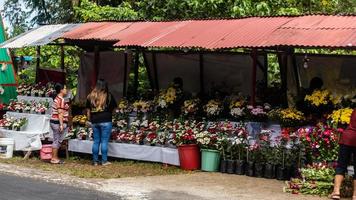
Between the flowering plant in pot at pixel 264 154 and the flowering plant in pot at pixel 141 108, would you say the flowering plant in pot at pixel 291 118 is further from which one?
the flowering plant in pot at pixel 141 108

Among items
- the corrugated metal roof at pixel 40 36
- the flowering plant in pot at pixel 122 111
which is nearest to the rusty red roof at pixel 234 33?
the corrugated metal roof at pixel 40 36

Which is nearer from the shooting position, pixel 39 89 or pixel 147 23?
pixel 147 23

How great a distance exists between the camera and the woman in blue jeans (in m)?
12.5

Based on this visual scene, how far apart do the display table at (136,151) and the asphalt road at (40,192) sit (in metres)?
2.64

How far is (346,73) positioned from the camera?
12.4 m

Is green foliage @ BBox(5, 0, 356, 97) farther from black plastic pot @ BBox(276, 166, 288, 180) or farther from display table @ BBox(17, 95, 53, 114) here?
black plastic pot @ BBox(276, 166, 288, 180)

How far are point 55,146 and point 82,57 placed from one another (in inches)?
171

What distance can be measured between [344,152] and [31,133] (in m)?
7.68

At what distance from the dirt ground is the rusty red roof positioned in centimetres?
243

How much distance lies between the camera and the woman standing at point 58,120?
12773mm

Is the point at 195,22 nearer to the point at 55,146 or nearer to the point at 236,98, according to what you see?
the point at 236,98

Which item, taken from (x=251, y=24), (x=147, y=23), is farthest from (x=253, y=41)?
(x=147, y=23)

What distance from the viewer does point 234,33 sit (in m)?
11.6

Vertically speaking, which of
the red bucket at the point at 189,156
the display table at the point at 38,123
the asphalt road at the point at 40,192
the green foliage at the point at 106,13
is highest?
the green foliage at the point at 106,13
